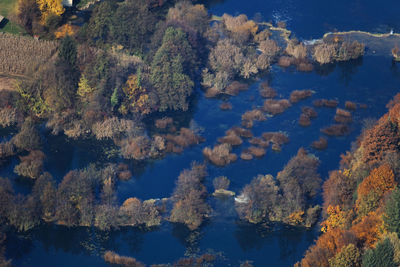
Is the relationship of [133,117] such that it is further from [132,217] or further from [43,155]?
[132,217]

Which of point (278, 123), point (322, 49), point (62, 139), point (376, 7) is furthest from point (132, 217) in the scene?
point (376, 7)

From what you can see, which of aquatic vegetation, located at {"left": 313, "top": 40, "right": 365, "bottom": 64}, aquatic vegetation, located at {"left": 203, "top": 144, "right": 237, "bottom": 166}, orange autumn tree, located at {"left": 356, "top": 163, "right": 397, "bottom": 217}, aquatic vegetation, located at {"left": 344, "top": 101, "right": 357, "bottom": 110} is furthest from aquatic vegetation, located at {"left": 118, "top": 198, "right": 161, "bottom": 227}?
aquatic vegetation, located at {"left": 313, "top": 40, "right": 365, "bottom": 64}

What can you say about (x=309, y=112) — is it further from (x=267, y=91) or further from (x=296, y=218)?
(x=296, y=218)

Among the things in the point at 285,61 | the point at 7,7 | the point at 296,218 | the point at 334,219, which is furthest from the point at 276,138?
the point at 7,7

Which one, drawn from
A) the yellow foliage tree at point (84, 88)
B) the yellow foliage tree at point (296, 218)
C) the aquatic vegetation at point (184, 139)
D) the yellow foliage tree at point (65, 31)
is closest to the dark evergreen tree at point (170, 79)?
the aquatic vegetation at point (184, 139)

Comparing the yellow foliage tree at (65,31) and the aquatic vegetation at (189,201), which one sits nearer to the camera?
the aquatic vegetation at (189,201)

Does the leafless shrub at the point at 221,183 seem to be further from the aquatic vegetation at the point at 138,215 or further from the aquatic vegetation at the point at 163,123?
the aquatic vegetation at the point at 163,123
